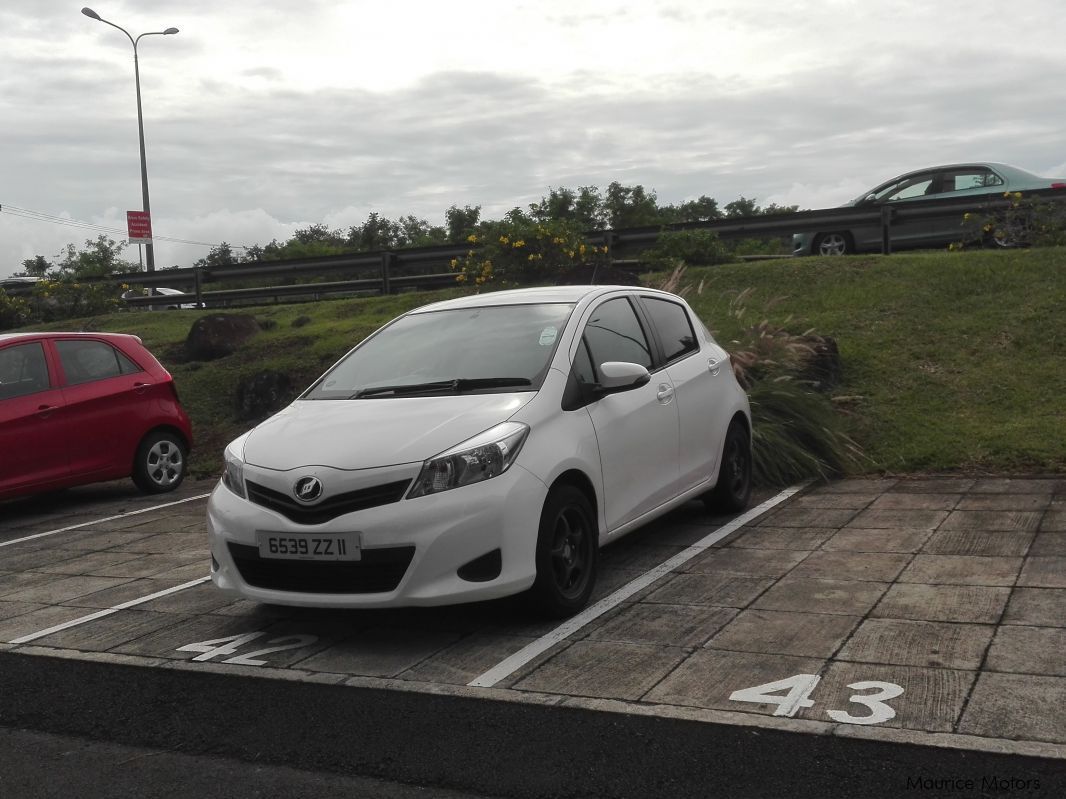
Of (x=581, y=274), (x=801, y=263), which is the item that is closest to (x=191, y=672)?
(x=581, y=274)

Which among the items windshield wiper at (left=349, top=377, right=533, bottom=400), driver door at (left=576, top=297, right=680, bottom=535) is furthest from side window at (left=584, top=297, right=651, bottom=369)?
windshield wiper at (left=349, top=377, right=533, bottom=400)

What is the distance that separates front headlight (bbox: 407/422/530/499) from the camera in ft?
16.7

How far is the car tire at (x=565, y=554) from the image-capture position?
534 centimetres

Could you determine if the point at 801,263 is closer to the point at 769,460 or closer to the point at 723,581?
the point at 769,460

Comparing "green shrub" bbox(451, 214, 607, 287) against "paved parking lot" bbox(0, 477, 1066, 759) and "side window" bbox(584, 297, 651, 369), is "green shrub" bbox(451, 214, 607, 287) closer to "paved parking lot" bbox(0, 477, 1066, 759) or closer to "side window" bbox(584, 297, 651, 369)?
"paved parking lot" bbox(0, 477, 1066, 759)

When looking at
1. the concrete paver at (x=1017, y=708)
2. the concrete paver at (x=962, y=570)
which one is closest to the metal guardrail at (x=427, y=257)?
the concrete paver at (x=962, y=570)

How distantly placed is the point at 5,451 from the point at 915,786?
27.0 feet

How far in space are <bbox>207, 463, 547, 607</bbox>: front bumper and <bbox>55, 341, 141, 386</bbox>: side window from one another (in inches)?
223

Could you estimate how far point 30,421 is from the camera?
9.64m

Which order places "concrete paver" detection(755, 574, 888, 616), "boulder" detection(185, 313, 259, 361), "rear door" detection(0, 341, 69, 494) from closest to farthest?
"concrete paver" detection(755, 574, 888, 616) → "rear door" detection(0, 341, 69, 494) → "boulder" detection(185, 313, 259, 361)

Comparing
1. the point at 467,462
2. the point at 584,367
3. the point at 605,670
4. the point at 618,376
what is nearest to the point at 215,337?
the point at 584,367

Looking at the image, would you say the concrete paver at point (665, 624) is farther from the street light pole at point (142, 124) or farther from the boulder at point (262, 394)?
the street light pole at point (142, 124)

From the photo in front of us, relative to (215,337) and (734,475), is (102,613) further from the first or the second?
(215,337)

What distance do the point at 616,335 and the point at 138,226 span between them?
2434 centimetres
